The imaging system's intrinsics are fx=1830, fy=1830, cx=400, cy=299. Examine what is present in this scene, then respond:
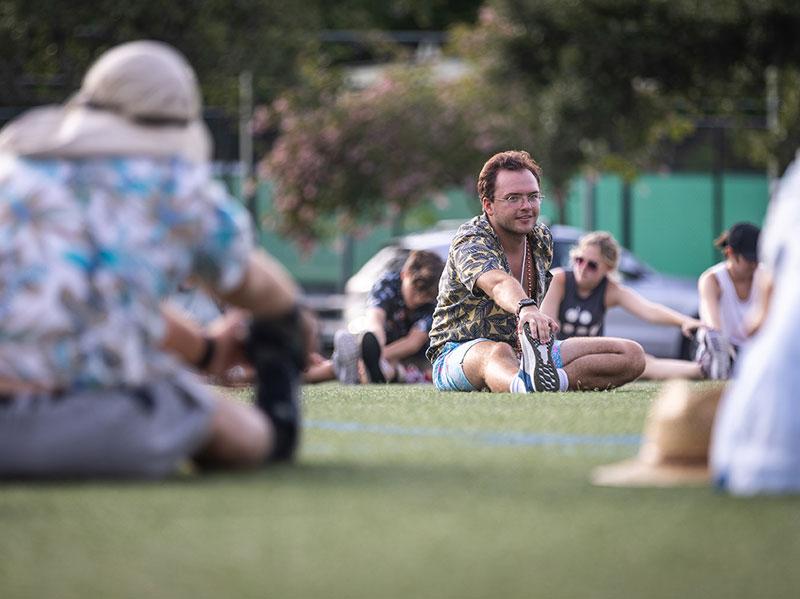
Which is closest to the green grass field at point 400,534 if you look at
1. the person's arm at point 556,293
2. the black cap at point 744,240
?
the person's arm at point 556,293

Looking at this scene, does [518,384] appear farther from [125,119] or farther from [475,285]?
[125,119]

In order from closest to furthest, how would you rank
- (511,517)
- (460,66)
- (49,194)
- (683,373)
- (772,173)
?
(511,517) < (49,194) < (683,373) < (772,173) < (460,66)

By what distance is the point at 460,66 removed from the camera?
3284cm

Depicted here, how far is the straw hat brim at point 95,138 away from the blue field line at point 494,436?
1834 mm

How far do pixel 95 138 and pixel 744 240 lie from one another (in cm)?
830

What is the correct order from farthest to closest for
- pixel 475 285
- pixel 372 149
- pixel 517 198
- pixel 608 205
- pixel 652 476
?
pixel 608 205, pixel 372 149, pixel 517 198, pixel 475 285, pixel 652 476

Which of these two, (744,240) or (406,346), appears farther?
(406,346)

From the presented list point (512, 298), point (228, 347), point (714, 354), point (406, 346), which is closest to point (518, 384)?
point (512, 298)

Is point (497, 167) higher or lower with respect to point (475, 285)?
higher

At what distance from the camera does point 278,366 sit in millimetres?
6094

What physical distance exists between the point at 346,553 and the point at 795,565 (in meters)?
1.09

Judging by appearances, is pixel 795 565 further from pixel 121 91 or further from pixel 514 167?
pixel 514 167

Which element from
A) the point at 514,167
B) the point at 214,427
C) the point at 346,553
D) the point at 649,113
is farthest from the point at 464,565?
the point at 649,113

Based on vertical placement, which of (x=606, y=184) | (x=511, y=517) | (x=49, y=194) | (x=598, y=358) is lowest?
(x=606, y=184)
